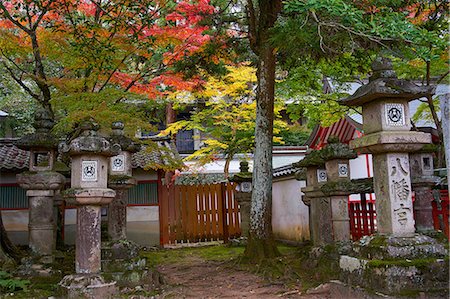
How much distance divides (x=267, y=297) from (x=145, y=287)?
2.12m

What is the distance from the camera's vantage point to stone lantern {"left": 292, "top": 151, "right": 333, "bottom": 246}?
332 inches

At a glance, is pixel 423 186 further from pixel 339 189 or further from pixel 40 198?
pixel 40 198

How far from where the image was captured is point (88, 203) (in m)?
6.45

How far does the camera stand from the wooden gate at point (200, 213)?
14867 mm

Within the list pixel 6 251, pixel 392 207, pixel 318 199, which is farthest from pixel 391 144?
pixel 6 251

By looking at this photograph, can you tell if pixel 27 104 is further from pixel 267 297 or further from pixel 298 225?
pixel 267 297

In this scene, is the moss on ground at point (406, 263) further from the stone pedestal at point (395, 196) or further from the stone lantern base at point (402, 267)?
the stone pedestal at point (395, 196)

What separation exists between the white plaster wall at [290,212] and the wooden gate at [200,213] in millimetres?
1472

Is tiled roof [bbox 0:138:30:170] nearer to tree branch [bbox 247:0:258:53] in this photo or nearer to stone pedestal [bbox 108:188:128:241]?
stone pedestal [bbox 108:188:128:241]

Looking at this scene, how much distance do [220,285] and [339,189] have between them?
113 inches

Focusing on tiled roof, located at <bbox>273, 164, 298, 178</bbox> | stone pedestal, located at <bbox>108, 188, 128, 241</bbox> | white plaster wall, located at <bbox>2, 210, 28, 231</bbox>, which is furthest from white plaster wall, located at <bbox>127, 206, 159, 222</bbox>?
stone pedestal, located at <bbox>108, 188, 128, 241</bbox>

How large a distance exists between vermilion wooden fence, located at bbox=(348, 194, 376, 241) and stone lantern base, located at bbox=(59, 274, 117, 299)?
5.96 m

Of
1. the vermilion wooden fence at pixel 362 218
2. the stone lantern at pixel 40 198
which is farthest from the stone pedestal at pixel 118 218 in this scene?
the vermilion wooden fence at pixel 362 218

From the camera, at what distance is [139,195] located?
15.2 meters
